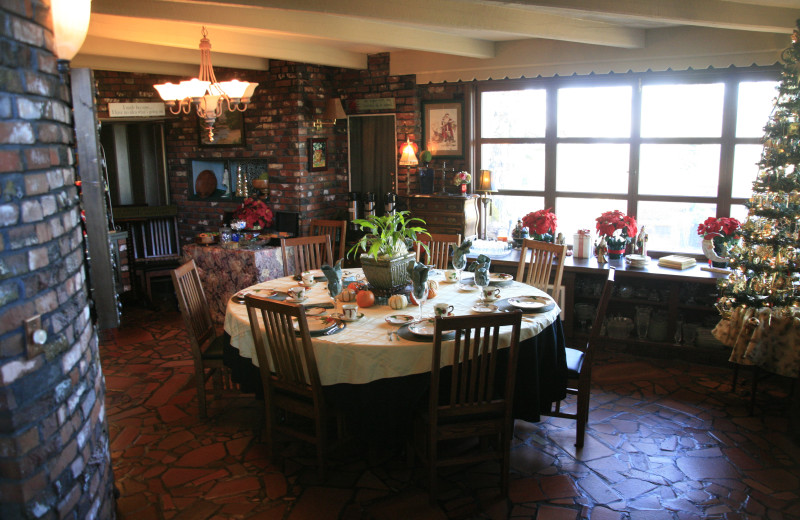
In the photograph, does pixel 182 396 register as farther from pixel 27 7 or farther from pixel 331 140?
pixel 331 140

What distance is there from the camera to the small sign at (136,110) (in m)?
7.50

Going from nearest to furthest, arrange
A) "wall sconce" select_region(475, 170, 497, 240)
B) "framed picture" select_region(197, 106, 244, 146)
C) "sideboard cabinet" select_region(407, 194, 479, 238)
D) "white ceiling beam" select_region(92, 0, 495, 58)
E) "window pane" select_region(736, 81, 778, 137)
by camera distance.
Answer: "white ceiling beam" select_region(92, 0, 495, 58) < "window pane" select_region(736, 81, 778, 137) < "sideboard cabinet" select_region(407, 194, 479, 238) < "wall sconce" select_region(475, 170, 497, 240) < "framed picture" select_region(197, 106, 244, 146)

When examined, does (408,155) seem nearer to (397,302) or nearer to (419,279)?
(397,302)

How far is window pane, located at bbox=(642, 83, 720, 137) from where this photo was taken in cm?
562

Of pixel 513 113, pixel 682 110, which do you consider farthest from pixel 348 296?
pixel 682 110

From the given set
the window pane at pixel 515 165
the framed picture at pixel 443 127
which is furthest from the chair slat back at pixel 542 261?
the framed picture at pixel 443 127

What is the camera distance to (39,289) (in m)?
1.85

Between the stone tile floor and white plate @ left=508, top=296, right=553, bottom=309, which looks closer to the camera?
the stone tile floor

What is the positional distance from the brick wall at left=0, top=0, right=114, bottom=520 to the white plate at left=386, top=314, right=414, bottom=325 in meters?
1.66

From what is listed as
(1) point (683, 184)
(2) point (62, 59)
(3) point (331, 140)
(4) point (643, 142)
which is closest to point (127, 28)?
(3) point (331, 140)

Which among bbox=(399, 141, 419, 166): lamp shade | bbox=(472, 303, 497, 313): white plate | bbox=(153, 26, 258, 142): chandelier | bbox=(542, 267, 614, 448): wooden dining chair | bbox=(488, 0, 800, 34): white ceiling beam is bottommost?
bbox=(542, 267, 614, 448): wooden dining chair

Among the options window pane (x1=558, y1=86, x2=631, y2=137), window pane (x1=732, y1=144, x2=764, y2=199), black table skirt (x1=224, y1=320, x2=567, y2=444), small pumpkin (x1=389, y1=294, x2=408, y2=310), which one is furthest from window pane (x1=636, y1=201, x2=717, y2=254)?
small pumpkin (x1=389, y1=294, x2=408, y2=310)

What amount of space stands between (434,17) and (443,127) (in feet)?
8.24

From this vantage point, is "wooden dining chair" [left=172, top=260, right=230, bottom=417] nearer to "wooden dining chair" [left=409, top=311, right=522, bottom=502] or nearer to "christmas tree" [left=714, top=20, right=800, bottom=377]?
"wooden dining chair" [left=409, top=311, right=522, bottom=502]
